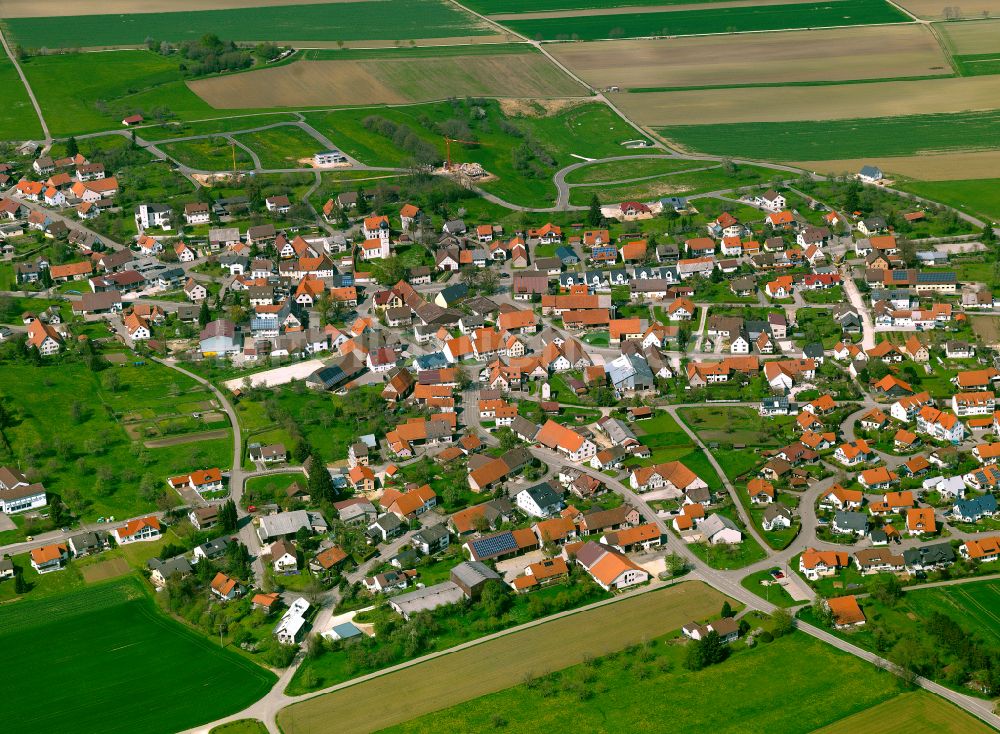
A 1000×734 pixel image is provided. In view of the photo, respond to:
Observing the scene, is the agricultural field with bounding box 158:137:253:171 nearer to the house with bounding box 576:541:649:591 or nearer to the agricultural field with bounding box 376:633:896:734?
the house with bounding box 576:541:649:591

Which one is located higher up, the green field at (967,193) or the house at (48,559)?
the green field at (967,193)

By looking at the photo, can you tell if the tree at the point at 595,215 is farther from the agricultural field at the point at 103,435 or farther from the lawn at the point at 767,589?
the lawn at the point at 767,589

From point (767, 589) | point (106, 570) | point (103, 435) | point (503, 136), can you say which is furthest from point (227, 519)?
point (503, 136)

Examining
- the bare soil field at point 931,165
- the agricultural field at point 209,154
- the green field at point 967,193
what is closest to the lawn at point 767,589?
the green field at point 967,193

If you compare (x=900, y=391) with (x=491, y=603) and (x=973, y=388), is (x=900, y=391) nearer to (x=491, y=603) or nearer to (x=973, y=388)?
(x=973, y=388)

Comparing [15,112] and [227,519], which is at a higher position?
[15,112]

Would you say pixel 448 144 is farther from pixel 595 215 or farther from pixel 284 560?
pixel 284 560
